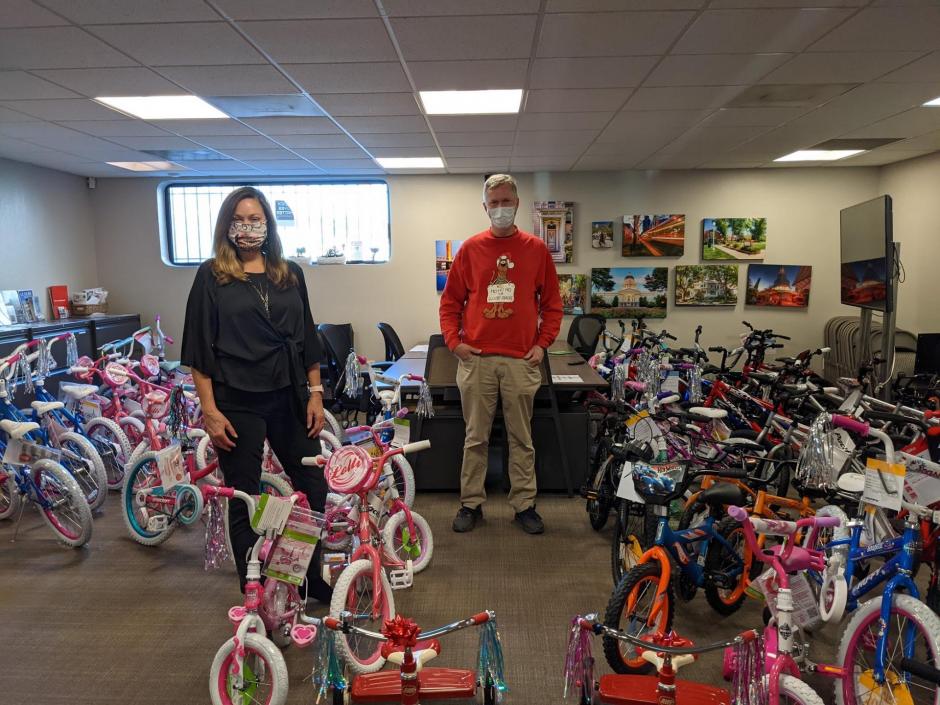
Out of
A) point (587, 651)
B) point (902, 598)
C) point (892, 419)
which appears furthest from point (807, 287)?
point (587, 651)

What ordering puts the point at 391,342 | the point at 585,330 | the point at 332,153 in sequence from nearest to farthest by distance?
the point at 332,153 → the point at 391,342 → the point at 585,330

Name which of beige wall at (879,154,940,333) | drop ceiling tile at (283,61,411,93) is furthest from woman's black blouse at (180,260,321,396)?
beige wall at (879,154,940,333)

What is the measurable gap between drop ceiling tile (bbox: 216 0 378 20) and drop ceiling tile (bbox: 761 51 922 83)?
2.23 m

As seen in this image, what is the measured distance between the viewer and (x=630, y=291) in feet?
21.7

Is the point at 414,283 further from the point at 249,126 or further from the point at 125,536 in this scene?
the point at 125,536

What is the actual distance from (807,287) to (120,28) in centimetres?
657

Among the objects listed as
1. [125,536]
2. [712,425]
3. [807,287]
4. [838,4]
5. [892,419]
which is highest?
[838,4]

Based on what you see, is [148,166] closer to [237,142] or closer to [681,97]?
[237,142]

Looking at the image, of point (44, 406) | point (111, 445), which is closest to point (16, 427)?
point (44, 406)

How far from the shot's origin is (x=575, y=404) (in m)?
3.69

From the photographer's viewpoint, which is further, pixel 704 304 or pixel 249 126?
pixel 704 304

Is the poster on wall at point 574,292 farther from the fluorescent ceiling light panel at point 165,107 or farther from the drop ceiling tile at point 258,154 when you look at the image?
the fluorescent ceiling light panel at point 165,107

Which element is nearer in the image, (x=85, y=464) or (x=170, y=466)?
(x=170, y=466)

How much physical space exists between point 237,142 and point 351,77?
6.54 ft
